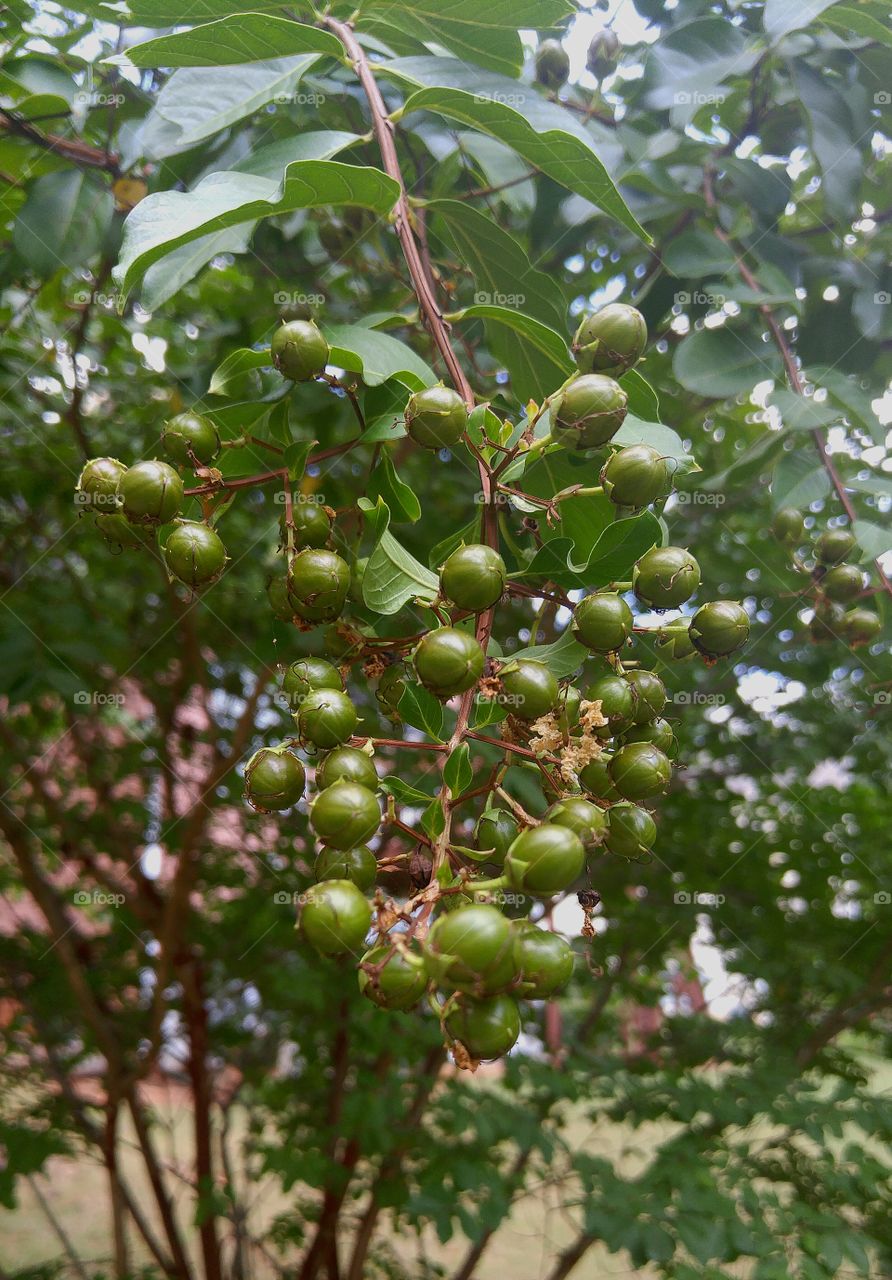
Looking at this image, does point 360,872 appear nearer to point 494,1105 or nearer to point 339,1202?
point 494,1105

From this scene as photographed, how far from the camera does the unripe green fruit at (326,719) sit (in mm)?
813

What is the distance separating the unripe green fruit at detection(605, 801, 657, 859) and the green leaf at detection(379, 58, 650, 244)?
66cm

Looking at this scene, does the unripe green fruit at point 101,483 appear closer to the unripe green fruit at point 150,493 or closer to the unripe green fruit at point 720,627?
the unripe green fruit at point 150,493

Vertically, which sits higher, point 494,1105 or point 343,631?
point 343,631

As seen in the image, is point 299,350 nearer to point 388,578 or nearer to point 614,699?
point 388,578

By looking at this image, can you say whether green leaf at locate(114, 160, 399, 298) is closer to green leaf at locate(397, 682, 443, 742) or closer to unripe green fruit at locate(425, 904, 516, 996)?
green leaf at locate(397, 682, 443, 742)

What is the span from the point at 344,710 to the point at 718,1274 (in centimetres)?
185

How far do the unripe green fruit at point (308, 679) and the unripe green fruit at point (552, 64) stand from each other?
1.36 metres

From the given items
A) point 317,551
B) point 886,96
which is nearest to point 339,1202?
point 317,551

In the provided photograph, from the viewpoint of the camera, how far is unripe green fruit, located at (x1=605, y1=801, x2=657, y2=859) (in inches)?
32.1

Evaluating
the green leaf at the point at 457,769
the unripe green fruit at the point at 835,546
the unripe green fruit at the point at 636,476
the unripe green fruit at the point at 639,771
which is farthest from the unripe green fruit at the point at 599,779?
the unripe green fruit at the point at 835,546

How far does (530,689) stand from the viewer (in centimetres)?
79

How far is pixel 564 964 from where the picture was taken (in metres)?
0.70

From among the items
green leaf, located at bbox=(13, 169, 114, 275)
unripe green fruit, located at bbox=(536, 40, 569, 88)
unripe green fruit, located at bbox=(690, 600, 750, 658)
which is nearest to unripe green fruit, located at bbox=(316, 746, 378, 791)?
unripe green fruit, located at bbox=(690, 600, 750, 658)
